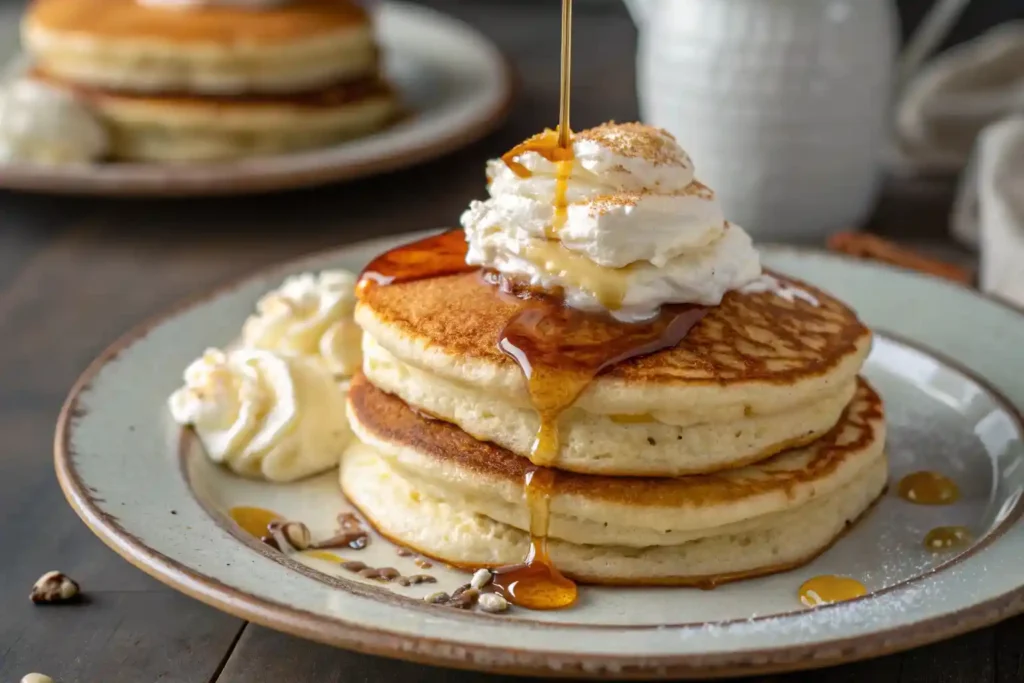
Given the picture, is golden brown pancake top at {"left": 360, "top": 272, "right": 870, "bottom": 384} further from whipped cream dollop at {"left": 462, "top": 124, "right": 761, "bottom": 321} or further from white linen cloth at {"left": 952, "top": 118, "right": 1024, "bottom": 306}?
white linen cloth at {"left": 952, "top": 118, "right": 1024, "bottom": 306}

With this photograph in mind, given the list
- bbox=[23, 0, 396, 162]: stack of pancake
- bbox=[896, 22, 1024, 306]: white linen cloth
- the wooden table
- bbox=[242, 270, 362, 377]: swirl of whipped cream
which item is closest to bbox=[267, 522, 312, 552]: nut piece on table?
the wooden table

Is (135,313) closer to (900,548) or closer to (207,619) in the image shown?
(207,619)

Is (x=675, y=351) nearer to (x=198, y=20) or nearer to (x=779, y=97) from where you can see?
(x=779, y=97)

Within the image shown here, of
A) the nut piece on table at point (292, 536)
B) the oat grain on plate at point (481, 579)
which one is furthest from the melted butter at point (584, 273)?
the nut piece on table at point (292, 536)

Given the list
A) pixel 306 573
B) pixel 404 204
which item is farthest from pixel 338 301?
pixel 404 204

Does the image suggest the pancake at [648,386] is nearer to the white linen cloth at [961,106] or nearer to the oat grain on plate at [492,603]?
the oat grain on plate at [492,603]
